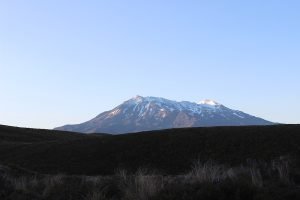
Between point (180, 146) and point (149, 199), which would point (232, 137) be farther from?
point (149, 199)

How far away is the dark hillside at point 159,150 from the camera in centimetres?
4819

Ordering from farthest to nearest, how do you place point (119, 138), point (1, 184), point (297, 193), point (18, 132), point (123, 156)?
1. point (18, 132)
2. point (119, 138)
3. point (123, 156)
4. point (1, 184)
5. point (297, 193)

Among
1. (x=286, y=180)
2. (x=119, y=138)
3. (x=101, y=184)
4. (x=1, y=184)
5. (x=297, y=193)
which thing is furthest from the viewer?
(x=119, y=138)

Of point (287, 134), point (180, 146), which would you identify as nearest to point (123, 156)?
point (180, 146)

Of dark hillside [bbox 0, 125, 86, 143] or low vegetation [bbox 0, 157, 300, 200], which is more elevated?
dark hillside [bbox 0, 125, 86, 143]

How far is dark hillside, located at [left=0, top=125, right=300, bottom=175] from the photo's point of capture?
48.2 metres

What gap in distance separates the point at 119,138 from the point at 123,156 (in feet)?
29.3

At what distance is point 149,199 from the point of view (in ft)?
43.2

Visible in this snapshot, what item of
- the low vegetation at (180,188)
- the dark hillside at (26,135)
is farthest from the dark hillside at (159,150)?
the low vegetation at (180,188)

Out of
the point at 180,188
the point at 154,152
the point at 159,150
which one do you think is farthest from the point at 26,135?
the point at 180,188

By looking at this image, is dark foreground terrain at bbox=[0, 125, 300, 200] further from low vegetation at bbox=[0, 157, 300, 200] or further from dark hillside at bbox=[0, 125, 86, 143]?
dark hillside at bbox=[0, 125, 86, 143]

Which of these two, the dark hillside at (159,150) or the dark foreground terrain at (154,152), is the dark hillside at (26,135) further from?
the dark hillside at (159,150)

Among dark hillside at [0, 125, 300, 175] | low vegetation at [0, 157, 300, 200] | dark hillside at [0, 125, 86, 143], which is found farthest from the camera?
dark hillside at [0, 125, 86, 143]

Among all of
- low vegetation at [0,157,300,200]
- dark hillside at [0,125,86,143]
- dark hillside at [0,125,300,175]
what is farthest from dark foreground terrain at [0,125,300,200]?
dark hillside at [0,125,86,143]
